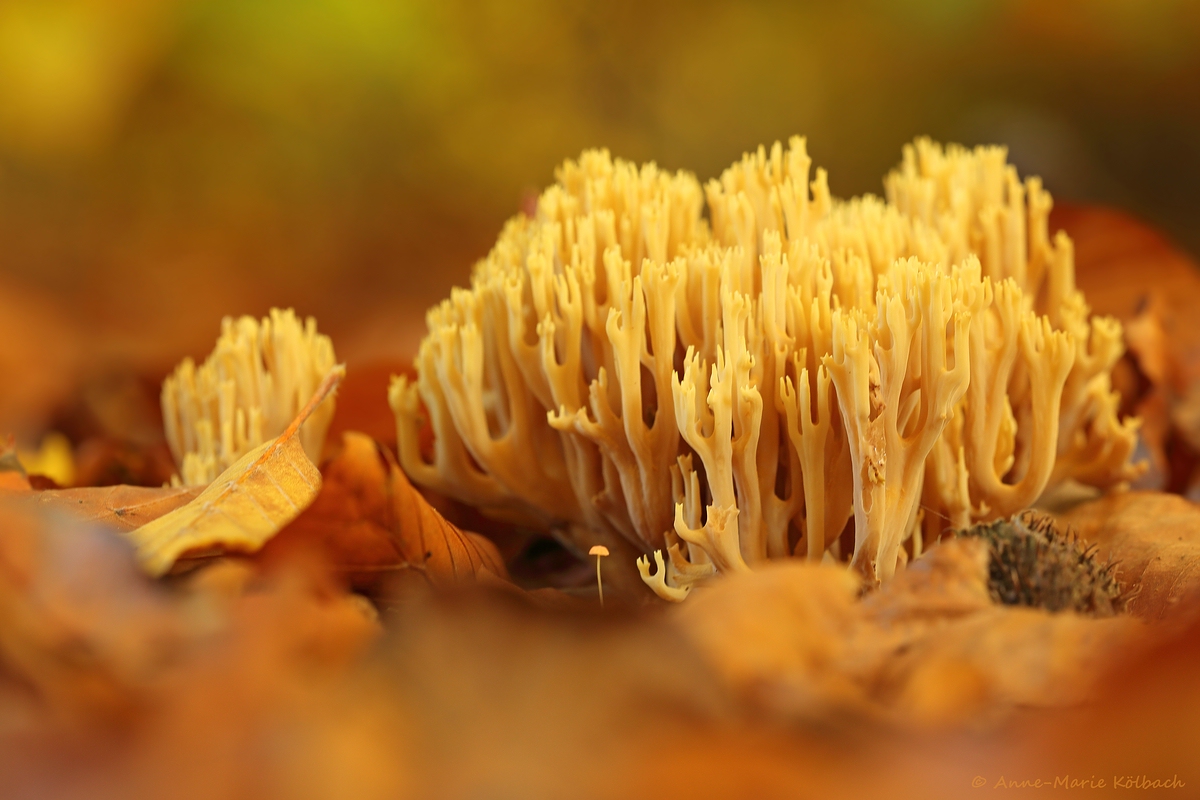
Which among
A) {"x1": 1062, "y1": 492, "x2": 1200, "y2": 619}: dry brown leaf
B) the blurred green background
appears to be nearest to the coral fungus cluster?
{"x1": 1062, "y1": 492, "x2": 1200, "y2": 619}: dry brown leaf

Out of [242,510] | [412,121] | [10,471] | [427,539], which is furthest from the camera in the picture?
[412,121]

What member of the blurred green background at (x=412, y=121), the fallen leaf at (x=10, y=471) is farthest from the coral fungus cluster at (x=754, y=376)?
the blurred green background at (x=412, y=121)

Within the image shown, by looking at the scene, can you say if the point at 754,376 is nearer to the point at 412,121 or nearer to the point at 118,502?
the point at 118,502

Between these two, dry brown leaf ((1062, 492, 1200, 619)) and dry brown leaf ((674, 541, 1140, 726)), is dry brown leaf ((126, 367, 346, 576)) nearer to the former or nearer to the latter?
dry brown leaf ((674, 541, 1140, 726))

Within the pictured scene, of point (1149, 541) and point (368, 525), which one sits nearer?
point (368, 525)

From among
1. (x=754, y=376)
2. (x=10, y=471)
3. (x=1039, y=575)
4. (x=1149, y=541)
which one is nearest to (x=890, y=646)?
(x=1039, y=575)

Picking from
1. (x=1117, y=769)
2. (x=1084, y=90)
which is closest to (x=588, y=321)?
(x=1117, y=769)

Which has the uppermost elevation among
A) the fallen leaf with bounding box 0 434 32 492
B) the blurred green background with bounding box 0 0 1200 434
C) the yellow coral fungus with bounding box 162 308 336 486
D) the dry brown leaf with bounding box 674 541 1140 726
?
the blurred green background with bounding box 0 0 1200 434
